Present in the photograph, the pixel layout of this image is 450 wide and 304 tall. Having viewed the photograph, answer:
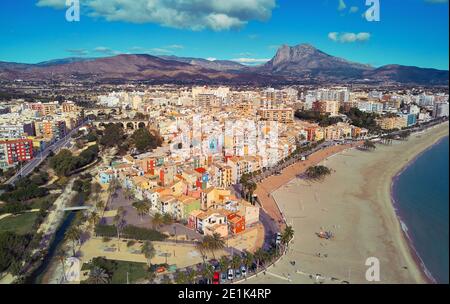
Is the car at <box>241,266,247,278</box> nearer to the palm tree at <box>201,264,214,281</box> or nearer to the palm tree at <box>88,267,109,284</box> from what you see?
Result: the palm tree at <box>201,264,214,281</box>

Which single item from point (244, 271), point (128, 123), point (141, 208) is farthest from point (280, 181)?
point (128, 123)

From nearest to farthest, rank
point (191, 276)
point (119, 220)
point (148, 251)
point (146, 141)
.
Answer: point (191, 276), point (148, 251), point (119, 220), point (146, 141)

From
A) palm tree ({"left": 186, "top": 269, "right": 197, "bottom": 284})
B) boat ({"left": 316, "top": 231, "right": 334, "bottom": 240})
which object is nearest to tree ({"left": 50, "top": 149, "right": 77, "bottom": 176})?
palm tree ({"left": 186, "top": 269, "right": 197, "bottom": 284})

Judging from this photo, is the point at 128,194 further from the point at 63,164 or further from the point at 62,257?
the point at 63,164

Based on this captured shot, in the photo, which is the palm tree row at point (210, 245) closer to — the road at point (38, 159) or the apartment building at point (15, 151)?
the road at point (38, 159)

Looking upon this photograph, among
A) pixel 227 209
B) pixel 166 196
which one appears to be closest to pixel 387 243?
pixel 227 209

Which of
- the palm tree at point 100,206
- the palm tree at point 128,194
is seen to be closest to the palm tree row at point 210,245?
the palm tree at point 100,206
